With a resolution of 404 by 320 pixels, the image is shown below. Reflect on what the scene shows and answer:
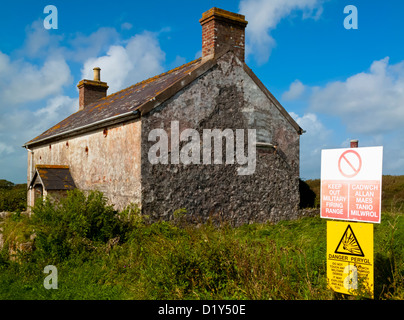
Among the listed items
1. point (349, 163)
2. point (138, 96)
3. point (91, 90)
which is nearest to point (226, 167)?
point (138, 96)

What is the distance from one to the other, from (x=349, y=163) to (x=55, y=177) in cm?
1192

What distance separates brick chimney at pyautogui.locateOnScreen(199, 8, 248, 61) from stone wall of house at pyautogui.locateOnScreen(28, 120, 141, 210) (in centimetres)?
366

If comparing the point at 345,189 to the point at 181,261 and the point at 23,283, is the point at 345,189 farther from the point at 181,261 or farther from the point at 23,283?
the point at 23,283

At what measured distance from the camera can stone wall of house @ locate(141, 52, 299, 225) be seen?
431 inches

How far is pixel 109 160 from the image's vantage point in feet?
40.3

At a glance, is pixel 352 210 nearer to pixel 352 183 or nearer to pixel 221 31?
pixel 352 183

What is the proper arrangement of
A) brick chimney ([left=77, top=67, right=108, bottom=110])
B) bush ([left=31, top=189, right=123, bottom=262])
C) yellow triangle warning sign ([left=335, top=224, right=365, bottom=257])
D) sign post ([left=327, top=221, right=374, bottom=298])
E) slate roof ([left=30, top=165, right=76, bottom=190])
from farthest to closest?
brick chimney ([left=77, top=67, right=108, bottom=110]) → slate roof ([left=30, top=165, right=76, bottom=190]) → bush ([left=31, top=189, right=123, bottom=262]) → yellow triangle warning sign ([left=335, top=224, right=365, bottom=257]) → sign post ([left=327, top=221, right=374, bottom=298])

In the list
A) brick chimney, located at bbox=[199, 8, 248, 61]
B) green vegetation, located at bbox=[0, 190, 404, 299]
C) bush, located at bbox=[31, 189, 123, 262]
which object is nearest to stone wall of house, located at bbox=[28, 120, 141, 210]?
green vegetation, located at bbox=[0, 190, 404, 299]
